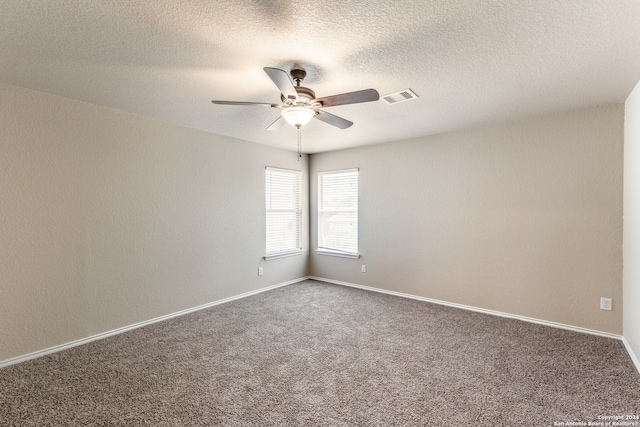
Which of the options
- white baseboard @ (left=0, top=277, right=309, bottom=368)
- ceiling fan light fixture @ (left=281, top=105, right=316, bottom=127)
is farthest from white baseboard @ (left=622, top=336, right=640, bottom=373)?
white baseboard @ (left=0, top=277, right=309, bottom=368)

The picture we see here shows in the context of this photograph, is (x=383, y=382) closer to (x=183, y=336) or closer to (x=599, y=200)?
(x=183, y=336)

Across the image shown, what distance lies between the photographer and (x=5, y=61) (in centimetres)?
216

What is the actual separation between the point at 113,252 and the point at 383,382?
2.94 metres

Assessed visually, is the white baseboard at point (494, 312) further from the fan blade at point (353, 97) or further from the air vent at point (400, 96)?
the fan blade at point (353, 97)

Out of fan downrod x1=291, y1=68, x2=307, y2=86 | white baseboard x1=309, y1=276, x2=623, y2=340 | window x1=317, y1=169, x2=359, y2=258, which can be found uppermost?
fan downrod x1=291, y1=68, x2=307, y2=86

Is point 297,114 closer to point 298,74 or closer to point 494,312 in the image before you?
point 298,74

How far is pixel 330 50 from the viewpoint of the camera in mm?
2023

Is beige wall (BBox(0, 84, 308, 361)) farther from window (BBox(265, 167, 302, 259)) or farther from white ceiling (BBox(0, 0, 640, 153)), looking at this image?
window (BBox(265, 167, 302, 259))

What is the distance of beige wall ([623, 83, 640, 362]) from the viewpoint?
252cm

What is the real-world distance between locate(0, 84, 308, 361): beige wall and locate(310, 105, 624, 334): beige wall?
222cm

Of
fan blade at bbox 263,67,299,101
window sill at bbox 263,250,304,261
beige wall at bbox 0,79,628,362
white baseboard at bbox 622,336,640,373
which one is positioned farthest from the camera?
window sill at bbox 263,250,304,261

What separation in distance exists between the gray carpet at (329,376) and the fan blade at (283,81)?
6.88 feet

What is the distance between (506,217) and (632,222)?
1.10 m

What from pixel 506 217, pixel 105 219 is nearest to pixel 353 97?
pixel 506 217
